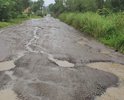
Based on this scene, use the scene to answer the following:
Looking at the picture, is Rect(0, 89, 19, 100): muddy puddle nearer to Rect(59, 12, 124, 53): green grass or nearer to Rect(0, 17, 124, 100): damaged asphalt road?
Rect(0, 17, 124, 100): damaged asphalt road

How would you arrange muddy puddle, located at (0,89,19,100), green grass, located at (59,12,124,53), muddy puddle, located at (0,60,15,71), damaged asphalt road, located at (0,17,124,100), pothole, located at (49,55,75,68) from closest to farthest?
muddy puddle, located at (0,89,19,100)
damaged asphalt road, located at (0,17,124,100)
muddy puddle, located at (0,60,15,71)
pothole, located at (49,55,75,68)
green grass, located at (59,12,124,53)

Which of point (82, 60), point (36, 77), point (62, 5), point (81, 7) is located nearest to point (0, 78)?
point (36, 77)

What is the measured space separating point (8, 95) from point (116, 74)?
11.8 ft

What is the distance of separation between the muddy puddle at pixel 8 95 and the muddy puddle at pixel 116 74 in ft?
6.04

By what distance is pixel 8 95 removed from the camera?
561cm

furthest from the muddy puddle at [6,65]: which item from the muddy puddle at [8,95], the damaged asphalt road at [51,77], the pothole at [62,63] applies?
the muddy puddle at [8,95]

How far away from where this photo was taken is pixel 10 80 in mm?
6562

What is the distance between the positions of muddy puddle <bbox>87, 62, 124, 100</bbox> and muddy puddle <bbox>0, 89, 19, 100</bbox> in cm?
184

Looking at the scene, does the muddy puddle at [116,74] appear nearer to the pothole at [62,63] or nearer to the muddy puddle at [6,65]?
the pothole at [62,63]

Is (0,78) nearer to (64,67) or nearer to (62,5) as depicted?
(64,67)

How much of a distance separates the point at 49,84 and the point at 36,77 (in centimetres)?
64

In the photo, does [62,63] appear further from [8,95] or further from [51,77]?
[8,95]

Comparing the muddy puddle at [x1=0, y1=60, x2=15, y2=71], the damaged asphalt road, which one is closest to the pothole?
the damaged asphalt road

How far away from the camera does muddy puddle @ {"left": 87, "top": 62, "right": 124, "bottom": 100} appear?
19.0 feet
